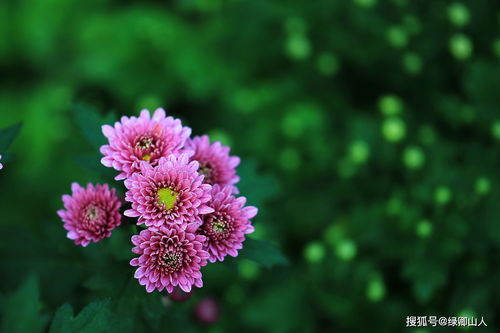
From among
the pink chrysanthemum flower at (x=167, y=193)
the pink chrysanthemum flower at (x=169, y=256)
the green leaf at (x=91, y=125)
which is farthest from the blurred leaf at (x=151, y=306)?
the green leaf at (x=91, y=125)

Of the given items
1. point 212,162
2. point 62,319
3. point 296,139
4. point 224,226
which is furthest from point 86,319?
point 296,139

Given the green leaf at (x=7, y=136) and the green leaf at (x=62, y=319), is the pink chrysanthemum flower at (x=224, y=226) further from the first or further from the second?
the green leaf at (x=7, y=136)

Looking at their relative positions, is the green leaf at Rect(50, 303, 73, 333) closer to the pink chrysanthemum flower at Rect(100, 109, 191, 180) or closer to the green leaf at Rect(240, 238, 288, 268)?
the pink chrysanthemum flower at Rect(100, 109, 191, 180)

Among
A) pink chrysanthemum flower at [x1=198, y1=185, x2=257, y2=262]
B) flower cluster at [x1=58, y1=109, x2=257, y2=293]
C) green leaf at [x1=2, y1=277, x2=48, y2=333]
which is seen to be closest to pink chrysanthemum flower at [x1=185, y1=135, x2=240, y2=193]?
flower cluster at [x1=58, y1=109, x2=257, y2=293]

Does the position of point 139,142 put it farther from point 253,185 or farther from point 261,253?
point 253,185

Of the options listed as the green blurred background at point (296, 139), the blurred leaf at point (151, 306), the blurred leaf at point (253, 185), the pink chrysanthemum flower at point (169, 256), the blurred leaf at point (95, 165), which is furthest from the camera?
the green blurred background at point (296, 139)

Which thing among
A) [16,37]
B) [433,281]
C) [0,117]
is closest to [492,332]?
[433,281]

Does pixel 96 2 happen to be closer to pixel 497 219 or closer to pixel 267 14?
pixel 267 14
